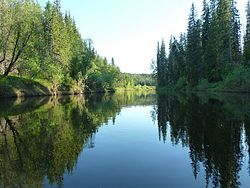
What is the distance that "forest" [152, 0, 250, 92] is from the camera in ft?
167

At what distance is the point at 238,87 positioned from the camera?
47.9 metres

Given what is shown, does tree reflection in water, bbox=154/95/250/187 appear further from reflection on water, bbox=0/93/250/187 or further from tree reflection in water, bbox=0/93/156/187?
tree reflection in water, bbox=0/93/156/187

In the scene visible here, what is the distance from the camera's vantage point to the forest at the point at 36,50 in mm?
43500

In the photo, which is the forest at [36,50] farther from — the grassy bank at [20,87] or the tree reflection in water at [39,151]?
the tree reflection in water at [39,151]

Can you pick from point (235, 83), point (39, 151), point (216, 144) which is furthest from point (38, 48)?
point (216, 144)

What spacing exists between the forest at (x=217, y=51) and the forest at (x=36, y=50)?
89.7 ft

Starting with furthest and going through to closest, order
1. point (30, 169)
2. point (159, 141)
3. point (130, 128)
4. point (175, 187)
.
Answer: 1. point (130, 128)
2. point (159, 141)
3. point (30, 169)
4. point (175, 187)

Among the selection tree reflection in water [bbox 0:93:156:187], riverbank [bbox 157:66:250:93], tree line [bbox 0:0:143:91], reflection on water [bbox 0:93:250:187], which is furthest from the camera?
riverbank [bbox 157:66:250:93]

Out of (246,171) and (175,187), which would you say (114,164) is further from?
(246,171)

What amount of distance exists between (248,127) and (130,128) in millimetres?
6150

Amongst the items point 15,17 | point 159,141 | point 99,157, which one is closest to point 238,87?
point 15,17

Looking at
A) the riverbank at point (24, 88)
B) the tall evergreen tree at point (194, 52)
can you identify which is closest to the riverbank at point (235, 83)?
the tall evergreen tree at point (194, 52)

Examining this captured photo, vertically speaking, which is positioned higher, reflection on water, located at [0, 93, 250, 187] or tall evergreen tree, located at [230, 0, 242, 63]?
tall evergreen tree, located at [230, 0, 242, 63]

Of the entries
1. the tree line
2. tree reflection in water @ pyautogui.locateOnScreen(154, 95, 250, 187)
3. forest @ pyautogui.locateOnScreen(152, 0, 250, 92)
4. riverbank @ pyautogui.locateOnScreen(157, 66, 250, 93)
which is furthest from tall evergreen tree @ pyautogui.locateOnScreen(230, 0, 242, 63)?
tree reflection in water @ pyautogui.locateOnScreen(154, 95, 250, 187)
